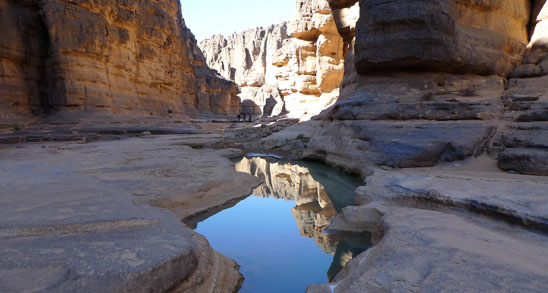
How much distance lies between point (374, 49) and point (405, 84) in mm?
1191

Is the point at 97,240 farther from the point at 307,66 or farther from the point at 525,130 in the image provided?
the point at 307,66

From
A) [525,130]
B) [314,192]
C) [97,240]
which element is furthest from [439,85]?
→ [97,240]

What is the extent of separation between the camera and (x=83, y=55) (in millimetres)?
13211

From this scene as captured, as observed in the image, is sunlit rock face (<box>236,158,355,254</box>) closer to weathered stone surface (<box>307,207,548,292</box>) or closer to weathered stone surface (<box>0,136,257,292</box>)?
weathered stone surface (<box>307,207,548,292</box>)

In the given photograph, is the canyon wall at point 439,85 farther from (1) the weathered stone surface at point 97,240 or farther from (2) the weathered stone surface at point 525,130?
(1) the weathered stone surface at point 97,240

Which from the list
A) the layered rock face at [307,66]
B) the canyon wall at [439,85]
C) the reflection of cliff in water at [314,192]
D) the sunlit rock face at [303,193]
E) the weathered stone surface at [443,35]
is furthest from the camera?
the layered rock face at [307,66]

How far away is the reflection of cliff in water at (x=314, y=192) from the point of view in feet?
9.89

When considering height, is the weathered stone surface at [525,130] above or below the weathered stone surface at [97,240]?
above

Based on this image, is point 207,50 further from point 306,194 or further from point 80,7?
point 306,194

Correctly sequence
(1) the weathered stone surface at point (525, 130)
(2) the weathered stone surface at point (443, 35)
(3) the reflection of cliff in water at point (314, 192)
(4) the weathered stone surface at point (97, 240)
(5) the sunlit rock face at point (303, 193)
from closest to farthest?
(4) the weathered stone surface at point (97, 240) → (3) the reflection of cliff in water at point (314, 192) → (5) the sunlit rock face at point (303, 193) → (1) the weathered stone surface at point (525, 130) → (2) the weathered stone surface at point (443, 35)

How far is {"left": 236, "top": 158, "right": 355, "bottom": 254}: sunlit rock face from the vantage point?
3.50 metres

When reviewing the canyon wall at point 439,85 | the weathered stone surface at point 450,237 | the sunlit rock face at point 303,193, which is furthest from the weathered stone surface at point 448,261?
the canyon wall at point 439,85

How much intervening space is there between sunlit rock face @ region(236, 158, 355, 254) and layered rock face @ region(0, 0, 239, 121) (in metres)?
10.3

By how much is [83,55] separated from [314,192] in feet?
45.3
